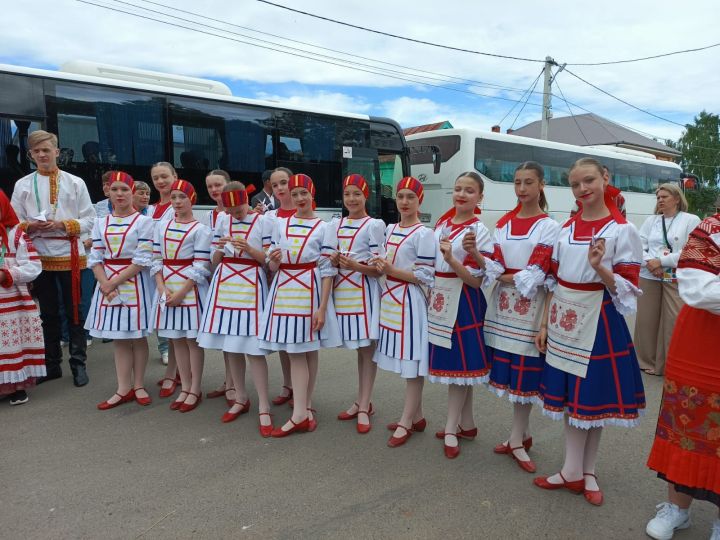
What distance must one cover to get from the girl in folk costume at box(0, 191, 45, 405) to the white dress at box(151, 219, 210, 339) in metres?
1.13

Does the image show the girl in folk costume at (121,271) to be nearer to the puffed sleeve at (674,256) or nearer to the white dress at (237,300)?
the white dress at (237,300)

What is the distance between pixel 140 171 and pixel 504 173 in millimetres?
10381

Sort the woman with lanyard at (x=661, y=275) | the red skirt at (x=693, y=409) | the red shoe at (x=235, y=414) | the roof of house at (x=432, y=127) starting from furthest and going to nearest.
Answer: the roof of house at (x=432, y=127)
the woman with lanyard at (x=661, y=275)
the red shoe at (x=235, y=414)
the red skirt at (x=693, y=409)

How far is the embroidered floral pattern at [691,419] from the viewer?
2346 millimetres

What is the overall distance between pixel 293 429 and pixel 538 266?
→ 205cm

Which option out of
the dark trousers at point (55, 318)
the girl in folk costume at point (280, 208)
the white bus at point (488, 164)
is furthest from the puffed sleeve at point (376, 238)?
the white bus at point (488, 164)

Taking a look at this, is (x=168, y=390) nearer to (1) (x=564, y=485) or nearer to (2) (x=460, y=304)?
(2) (x=460, y=304)

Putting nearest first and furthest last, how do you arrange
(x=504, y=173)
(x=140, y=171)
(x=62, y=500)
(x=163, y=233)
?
(x=62, y=500) < (x=163, y=233) < (x=140, y=171) < (x=504, y=173)

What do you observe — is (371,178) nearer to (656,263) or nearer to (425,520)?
(656,263)

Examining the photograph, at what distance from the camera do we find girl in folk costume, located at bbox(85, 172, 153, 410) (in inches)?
161

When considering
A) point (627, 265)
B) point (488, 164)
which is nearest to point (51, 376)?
point (627, 265)

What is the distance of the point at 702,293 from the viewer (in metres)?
2.23

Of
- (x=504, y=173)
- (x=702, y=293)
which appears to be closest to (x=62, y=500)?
(x=702, y=293)

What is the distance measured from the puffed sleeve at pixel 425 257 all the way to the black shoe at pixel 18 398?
136 inches
